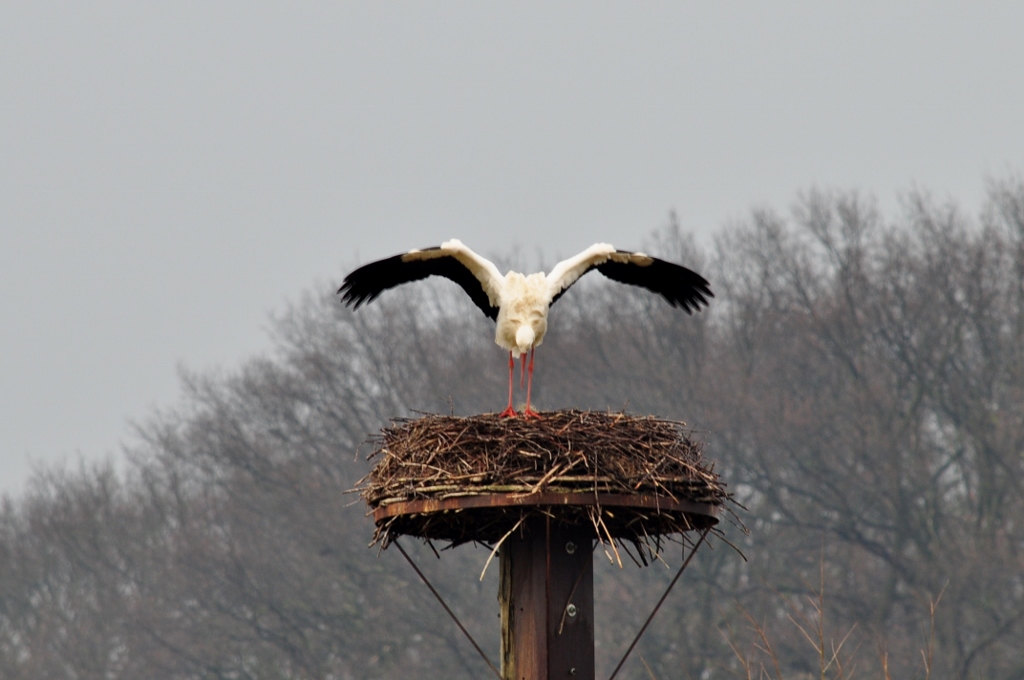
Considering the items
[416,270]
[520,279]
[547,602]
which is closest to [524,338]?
[520,279]

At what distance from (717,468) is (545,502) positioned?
23.4m

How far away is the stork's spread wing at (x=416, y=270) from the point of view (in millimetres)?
8336

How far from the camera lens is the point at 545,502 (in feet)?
19.9

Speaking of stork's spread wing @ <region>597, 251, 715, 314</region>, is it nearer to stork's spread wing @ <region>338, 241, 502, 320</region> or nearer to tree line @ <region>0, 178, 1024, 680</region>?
stork's spread wing @ <region>338, 241, 502, 320</region>

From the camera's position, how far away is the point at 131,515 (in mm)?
35469

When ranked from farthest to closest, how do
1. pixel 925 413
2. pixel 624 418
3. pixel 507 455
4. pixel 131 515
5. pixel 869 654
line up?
1. pixel 131 515
2. pixel 925 413
3. pixel 869 654
4. pixel 624 418
5. pixel 507 455

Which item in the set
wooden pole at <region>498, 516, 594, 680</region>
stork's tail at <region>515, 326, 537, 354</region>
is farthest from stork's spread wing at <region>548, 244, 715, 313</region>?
wooden pole at <region>498, 516, 594, 680</region>

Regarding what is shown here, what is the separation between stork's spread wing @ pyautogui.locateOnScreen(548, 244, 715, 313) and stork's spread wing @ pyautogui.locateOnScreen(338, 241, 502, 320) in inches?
15.2

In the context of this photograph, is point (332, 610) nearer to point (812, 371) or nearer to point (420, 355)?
point (420, 355)

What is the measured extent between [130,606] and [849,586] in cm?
1596

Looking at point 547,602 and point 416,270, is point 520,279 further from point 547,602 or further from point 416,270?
point 547,602

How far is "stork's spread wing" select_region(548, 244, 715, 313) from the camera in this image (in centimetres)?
870

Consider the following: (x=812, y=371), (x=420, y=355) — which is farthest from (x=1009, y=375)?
(x=420, y=355)

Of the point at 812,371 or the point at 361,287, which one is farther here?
the point at 812,371
